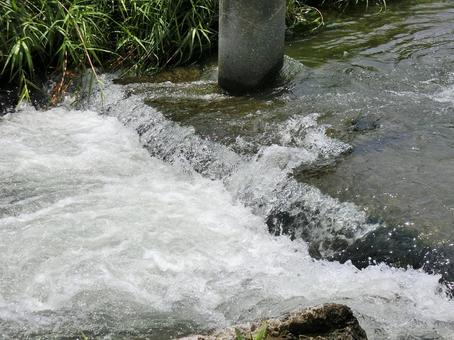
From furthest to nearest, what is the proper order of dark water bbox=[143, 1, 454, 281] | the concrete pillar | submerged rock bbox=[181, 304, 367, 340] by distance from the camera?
the concrete pillar → dark water bbox=[143, 1, 454, 281] → submerged rock bbox=[181, 304, 367, 340]

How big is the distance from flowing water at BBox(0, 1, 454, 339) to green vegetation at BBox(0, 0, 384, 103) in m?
0.50

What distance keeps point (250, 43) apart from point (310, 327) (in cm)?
354

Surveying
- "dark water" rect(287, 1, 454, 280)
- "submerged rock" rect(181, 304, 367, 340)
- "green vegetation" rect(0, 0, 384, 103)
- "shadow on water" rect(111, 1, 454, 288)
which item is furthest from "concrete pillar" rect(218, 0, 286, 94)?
"submerged rock" rect(181, 304, 367, 340)

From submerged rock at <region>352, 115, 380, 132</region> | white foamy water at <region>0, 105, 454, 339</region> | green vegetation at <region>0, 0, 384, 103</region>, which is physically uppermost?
green vegetation at <region>0, 0, 384, 103</region>

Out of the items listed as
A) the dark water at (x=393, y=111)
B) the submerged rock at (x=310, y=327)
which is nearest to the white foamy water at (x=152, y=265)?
the dark water at (x=393, y=111)

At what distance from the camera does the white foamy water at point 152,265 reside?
133 inches

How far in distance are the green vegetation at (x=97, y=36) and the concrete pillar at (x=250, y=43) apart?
1076 millimetres

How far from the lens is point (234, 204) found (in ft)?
15.2

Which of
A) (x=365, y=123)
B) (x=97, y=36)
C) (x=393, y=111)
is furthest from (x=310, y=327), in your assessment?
(x=97, y=36)

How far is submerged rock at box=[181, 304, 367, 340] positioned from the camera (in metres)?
2.60

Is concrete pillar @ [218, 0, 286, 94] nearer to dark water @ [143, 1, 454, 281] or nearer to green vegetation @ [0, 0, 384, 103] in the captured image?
dark water @ [143, 1, 454, 281]

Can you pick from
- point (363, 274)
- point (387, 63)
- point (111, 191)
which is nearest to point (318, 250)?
point (363, 274)

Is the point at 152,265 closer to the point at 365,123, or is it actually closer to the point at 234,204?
the point at 234,204

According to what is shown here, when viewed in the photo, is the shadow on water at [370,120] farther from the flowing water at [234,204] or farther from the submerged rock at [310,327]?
the submerged rock at [310,327]
